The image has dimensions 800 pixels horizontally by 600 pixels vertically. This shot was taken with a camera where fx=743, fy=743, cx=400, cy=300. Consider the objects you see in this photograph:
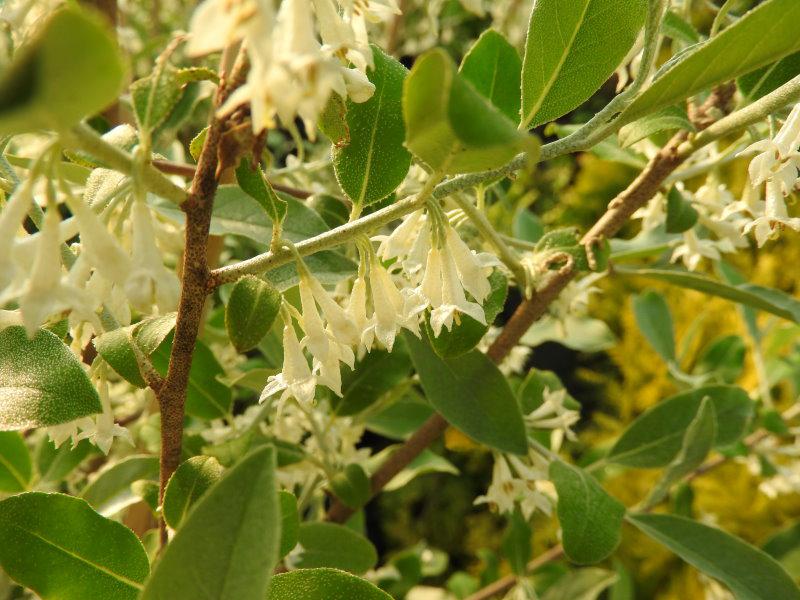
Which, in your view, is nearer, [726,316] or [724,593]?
[724,593]

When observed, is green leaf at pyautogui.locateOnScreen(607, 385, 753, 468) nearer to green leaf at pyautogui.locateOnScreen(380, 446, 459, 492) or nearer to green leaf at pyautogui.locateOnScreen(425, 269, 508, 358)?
green leaf at pyautogui.locateOnScreen(380, 446, 459, 492)

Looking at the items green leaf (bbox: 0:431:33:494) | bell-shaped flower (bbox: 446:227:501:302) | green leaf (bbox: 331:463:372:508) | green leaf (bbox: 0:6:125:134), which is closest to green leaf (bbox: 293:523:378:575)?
green leaf (bbox: 331:463:372:508)

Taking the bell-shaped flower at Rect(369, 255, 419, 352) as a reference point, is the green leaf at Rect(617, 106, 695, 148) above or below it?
above

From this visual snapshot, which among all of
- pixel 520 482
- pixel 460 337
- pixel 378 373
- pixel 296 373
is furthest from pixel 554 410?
pixel 296 373

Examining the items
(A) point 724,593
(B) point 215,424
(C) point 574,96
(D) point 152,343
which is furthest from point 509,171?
(A) point 724,593

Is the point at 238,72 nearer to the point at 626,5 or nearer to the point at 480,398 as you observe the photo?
the point at 626,5

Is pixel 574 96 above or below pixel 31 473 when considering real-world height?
above
